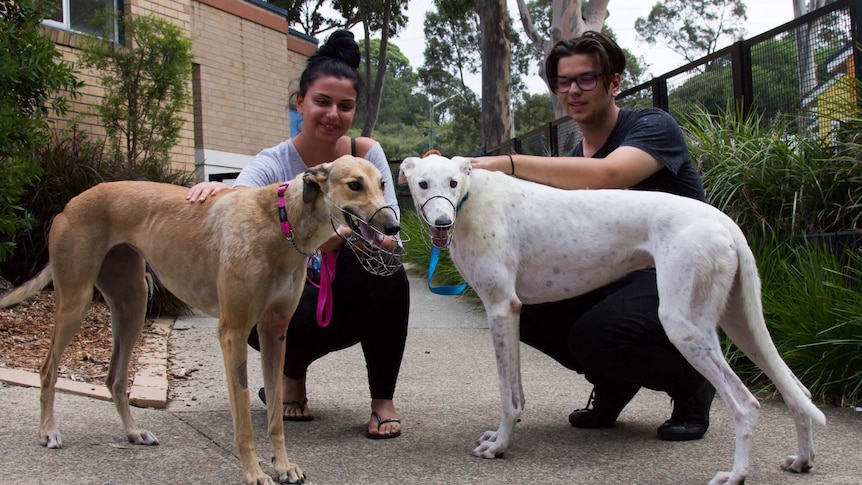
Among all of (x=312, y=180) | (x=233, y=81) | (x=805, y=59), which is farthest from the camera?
(x=233, y=81)

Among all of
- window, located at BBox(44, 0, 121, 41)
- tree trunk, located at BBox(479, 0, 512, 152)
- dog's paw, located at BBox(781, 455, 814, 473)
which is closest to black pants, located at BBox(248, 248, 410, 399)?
dog's paw, located at BBox(781, 455, 814, 473)

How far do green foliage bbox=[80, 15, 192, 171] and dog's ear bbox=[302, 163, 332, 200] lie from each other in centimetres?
800

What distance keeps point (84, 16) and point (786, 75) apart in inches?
371

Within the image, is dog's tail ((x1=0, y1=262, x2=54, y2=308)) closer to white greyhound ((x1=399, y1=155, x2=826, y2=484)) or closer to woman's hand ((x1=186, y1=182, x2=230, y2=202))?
woman's hand ((x1=186, y1=182, x2=230, y2=202))

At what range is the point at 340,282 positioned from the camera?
3830 millimetres

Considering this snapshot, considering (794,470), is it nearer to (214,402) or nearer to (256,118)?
(214,402)

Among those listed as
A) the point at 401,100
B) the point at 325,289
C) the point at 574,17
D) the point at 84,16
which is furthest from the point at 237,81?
the point at 401,100

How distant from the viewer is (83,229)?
3.27 metres

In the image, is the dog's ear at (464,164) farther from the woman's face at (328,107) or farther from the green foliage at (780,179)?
the green foliage at (780,179)

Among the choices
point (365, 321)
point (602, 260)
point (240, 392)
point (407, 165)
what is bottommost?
point (240, 392)

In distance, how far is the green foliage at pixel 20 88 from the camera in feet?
16.8

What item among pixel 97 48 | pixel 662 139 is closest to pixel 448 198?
pixel 662 139

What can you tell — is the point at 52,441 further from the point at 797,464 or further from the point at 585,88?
the point at 797,464

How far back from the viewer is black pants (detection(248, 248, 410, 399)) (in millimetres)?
3797
